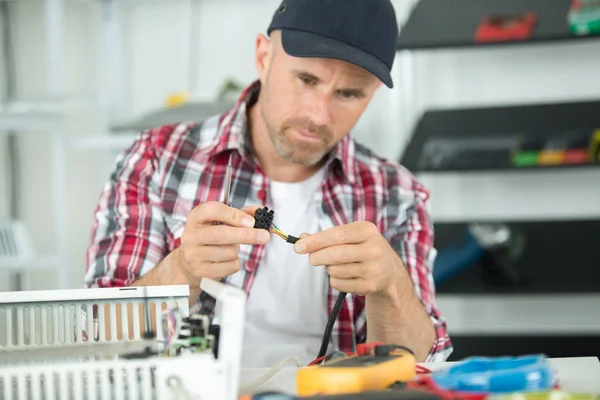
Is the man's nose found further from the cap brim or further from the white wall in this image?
the white wall

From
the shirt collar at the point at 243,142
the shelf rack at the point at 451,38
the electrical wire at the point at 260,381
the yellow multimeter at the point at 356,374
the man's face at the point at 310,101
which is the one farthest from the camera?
the shelf rack at the point at 451,38

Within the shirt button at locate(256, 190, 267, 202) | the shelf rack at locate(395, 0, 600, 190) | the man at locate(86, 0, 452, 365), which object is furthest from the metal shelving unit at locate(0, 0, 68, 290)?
the shirt button at locate(256, 190, 267, 202)

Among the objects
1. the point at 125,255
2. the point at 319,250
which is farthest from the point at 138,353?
the point at 125,255

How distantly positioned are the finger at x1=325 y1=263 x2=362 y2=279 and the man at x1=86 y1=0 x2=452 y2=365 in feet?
0.39

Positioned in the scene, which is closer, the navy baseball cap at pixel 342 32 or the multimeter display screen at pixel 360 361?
the multimeter display screen at pixel 360 361

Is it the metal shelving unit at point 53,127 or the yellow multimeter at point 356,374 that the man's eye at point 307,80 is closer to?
the yellow multimeter at point 356,374

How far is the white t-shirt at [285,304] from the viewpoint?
1.58 metres

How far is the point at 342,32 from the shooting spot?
148 centimetres

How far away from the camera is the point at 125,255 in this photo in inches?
61.1

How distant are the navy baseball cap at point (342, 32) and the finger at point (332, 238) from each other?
0.37 metres

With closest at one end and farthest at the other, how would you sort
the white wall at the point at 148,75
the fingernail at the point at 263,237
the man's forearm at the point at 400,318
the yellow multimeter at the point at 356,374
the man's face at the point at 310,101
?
the yellow multimeter at the point at 356,374, the fingernail at the point at 263,237, the man's forearm at the point at 400,318, the man's face at the point at 310,101, the white wall at the point at 148,75

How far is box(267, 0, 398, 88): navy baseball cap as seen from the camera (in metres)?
1.47

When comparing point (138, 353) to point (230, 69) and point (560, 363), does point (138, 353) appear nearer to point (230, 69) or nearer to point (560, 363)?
point (560, 363)

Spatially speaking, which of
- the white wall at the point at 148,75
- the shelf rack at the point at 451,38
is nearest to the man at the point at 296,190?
the shelf rack at the point at 451,38
